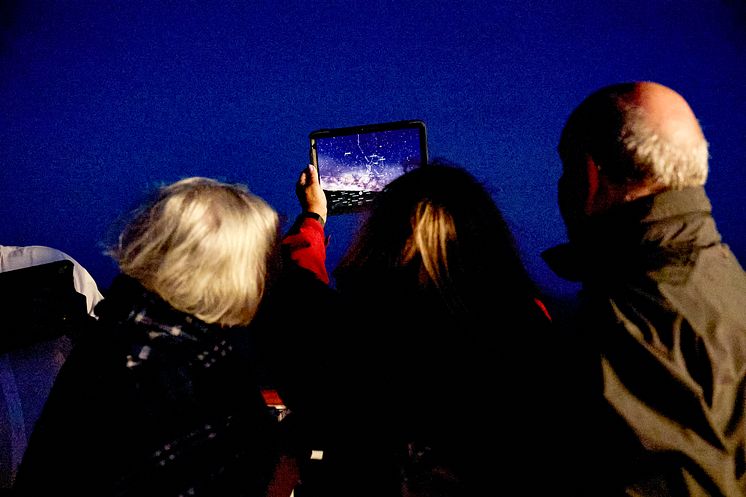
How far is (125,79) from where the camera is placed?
1.44 metres

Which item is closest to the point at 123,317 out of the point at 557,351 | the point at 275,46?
the point at 557,351

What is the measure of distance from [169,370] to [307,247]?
0.37 m

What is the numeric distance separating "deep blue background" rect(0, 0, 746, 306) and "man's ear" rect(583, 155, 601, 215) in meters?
0.59

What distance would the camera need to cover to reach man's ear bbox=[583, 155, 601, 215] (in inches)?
28.9

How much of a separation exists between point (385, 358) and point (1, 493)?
83 cm

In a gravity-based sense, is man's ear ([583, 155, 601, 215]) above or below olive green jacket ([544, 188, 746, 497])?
above

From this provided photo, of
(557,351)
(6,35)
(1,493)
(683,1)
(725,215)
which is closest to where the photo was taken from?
(557,351)

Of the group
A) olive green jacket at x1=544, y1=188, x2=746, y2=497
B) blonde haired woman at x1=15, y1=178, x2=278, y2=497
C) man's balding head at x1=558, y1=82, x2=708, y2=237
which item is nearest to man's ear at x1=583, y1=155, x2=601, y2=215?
man's balding head at x1=558, y1=82, x2=708, y2=237

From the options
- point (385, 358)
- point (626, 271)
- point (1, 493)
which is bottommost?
point (1, 493)

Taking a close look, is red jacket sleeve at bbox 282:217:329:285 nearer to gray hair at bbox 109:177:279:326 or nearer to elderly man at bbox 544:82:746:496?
gray hair at bbox 109:177:279:326

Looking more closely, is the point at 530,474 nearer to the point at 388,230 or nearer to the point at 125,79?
the point at 388,230

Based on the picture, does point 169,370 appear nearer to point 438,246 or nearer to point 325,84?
point 438,246

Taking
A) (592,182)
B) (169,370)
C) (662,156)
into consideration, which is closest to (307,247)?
(169,370)

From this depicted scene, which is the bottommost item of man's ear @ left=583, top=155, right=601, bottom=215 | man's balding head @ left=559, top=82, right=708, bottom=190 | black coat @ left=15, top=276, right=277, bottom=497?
Result: black coat @ left=15, top=276, right=277, bottom=497
